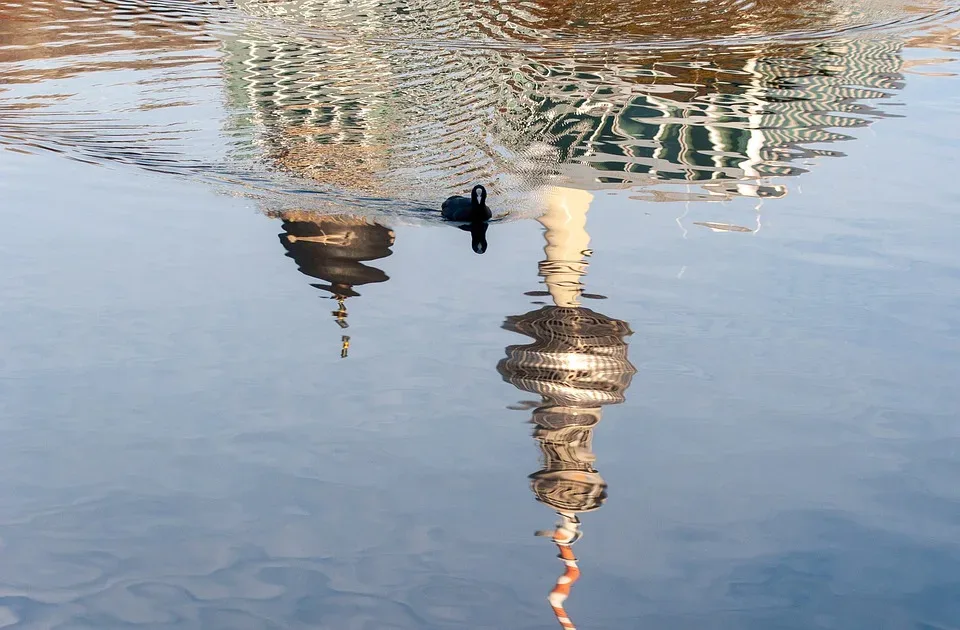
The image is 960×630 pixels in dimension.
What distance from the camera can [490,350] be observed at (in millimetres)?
8820

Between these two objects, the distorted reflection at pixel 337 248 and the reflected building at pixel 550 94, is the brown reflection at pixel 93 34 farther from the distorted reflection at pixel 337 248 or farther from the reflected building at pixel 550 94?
the distorted reflection at pixel 337 248

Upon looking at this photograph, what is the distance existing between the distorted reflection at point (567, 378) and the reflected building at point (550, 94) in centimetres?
280

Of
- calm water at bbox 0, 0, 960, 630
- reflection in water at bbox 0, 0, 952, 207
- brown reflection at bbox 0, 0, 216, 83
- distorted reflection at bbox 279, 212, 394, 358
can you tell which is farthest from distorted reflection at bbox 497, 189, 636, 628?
brown reflection at bbox 0, 0, 216, 83

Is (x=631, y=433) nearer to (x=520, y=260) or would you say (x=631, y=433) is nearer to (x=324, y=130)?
(x=520, y=260)

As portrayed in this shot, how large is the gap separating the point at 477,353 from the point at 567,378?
0.66 m

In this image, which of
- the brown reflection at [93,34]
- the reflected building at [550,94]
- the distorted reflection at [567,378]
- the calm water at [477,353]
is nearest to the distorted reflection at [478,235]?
the calm water at [477,353]

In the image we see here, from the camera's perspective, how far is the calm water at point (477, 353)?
6355mm

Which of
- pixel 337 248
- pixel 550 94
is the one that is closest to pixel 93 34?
pixel 550 94

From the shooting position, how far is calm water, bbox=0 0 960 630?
6355 millimetres

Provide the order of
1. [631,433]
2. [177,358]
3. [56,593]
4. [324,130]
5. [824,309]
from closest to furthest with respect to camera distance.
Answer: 1. [56,593]
2. [631,433]
3. [177,358]
4. [824,309]
5. [324,130]

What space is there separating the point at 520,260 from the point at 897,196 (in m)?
3.95

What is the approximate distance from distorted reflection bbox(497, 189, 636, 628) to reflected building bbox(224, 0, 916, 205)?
2.80 m

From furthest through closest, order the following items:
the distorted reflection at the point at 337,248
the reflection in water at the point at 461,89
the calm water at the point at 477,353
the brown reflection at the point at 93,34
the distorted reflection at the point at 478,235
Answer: the brown reflection at the point at 93,34
the reflection in water at the point at 461,89
the distorted reflection at the point at 478,235
the distorted reflection at the point at 337,248
the calm water at the point at 477,353

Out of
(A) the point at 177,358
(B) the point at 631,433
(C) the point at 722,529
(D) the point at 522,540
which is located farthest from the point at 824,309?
(A) the point at 177,358
